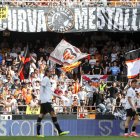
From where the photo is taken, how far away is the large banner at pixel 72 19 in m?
33.0

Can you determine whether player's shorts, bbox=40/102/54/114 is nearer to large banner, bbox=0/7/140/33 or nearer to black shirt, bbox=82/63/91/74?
black shirt, bbox=82/63/91/74

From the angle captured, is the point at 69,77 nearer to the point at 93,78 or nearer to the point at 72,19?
A: the point at 93,78

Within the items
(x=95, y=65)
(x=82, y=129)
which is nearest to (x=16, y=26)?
(x=95, y=65)

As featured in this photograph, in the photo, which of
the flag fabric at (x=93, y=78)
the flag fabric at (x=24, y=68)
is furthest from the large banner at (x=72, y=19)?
the flag fabric at (x=93, y=78)

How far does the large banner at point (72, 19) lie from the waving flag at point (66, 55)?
36.6 inches

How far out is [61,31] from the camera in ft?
108

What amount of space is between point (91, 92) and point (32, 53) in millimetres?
4509

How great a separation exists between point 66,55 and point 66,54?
0.19 ft

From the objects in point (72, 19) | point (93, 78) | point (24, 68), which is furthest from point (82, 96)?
point (72, 19)

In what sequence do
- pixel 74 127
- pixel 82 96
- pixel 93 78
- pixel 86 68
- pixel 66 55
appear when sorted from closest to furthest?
pixel 74 127 < pixel 82 96 < pixel 93 78 < pixel 86 68 < pixel 66 55

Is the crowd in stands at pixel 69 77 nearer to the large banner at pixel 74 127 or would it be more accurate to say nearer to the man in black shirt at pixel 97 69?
the man in black shirt at pixel 97 69

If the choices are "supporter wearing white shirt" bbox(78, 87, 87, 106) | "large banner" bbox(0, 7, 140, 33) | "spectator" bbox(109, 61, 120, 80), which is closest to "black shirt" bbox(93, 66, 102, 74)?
"spectator" bbox(109, 61, 120, 80)

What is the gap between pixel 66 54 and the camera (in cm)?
3334

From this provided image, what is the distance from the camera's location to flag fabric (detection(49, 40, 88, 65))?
33.2m
